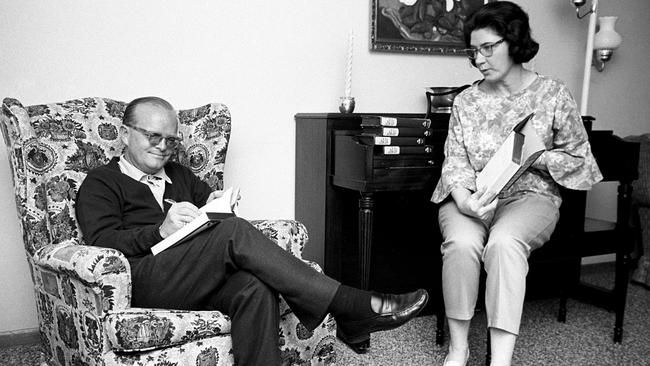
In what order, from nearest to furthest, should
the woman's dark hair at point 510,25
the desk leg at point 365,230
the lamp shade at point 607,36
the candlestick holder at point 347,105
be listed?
the woman's dark hair at point 510,25 < the desk leg at point 365,230 < the candlestick holder at point 347,105 < the lamp shade at point 607,36

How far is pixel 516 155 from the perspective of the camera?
159cm

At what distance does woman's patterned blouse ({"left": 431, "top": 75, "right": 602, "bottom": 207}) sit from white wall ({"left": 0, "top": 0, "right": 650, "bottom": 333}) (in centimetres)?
77

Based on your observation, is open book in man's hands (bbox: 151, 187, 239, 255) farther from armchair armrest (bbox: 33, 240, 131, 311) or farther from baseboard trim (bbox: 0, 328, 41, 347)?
baseboard trim (bbox: 0, 328, 41, 347)

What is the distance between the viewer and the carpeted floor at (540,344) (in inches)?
78.2

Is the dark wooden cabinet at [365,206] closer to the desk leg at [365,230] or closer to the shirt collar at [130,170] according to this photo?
the desk leg at [365,230]

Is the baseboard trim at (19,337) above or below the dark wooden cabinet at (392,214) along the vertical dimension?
below

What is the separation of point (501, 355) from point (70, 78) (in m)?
1.86

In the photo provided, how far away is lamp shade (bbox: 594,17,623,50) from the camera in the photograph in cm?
296

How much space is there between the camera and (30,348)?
208 cm

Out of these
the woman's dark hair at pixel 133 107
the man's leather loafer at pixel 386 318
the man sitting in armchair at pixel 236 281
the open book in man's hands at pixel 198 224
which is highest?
the woman's dark hair at pixel 133 107

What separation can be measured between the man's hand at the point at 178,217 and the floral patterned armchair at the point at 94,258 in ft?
0.50

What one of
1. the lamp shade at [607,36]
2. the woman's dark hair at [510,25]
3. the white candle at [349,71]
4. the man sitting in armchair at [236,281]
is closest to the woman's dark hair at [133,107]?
the man sitting in armchair at [236,281]

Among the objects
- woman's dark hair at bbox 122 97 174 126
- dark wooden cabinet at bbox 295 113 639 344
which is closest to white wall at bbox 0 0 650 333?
dark wooden cabinet at bbox 295 113 639 344

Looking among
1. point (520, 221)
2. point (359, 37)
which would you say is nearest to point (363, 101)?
point (359, 37)
